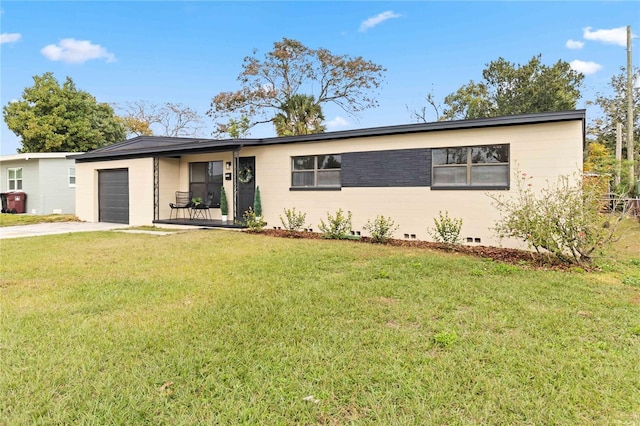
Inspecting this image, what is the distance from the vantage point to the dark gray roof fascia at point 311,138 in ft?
25.4

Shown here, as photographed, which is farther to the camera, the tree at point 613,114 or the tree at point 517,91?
the tree at point 613,114

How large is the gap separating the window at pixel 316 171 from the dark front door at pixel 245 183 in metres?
1.51

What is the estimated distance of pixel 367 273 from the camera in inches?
222

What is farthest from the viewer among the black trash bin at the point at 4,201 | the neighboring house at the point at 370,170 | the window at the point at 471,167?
the black trash bin at the point at 4,201

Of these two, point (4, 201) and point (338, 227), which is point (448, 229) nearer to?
point (338, 227)

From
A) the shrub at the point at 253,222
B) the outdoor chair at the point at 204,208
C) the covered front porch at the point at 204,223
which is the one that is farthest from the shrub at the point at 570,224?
the outdoor chair at the point at 204,208

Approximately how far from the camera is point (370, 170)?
9938 millimetres

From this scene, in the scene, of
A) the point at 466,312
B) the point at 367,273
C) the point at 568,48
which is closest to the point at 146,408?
the point at 466,312

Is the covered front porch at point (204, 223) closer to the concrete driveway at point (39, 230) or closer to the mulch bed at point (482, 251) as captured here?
the concrete driveway at point (39, 230)

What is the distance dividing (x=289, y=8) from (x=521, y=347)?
16940mm

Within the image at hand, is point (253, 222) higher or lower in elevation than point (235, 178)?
lower

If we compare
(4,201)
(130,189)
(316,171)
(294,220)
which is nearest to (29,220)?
(130,189)

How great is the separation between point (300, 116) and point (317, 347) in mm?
16537

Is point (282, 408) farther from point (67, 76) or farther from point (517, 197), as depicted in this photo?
point (67, 76)
